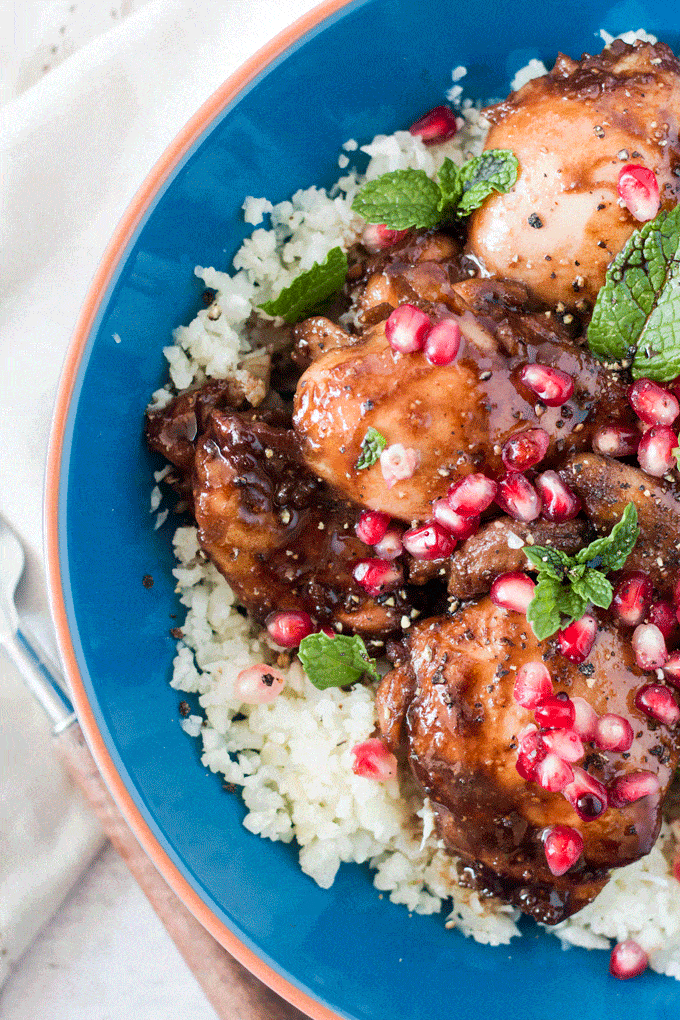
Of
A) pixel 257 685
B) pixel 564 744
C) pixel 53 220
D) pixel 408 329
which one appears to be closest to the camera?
pixel 564 744

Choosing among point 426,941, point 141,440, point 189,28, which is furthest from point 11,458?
point 426,941

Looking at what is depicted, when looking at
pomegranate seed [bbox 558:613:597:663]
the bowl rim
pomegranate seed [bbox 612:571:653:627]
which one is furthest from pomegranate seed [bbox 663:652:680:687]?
the bowl rim

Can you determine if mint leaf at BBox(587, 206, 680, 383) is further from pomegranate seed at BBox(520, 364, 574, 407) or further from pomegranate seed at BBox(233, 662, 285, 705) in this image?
pomegranate seed at BBox(233, 662, 285, 705)

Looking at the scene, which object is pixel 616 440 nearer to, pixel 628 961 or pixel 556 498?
pixel 556 498

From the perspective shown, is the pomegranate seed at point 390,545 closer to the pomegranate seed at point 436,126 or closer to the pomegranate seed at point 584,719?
the pomegranate seed at point 584,719

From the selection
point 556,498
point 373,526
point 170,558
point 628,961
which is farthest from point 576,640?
point 170,558

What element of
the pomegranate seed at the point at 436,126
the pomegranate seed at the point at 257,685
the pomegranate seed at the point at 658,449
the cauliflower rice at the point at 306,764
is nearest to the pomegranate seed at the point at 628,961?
the cauliflower rice at the point at 306,764
